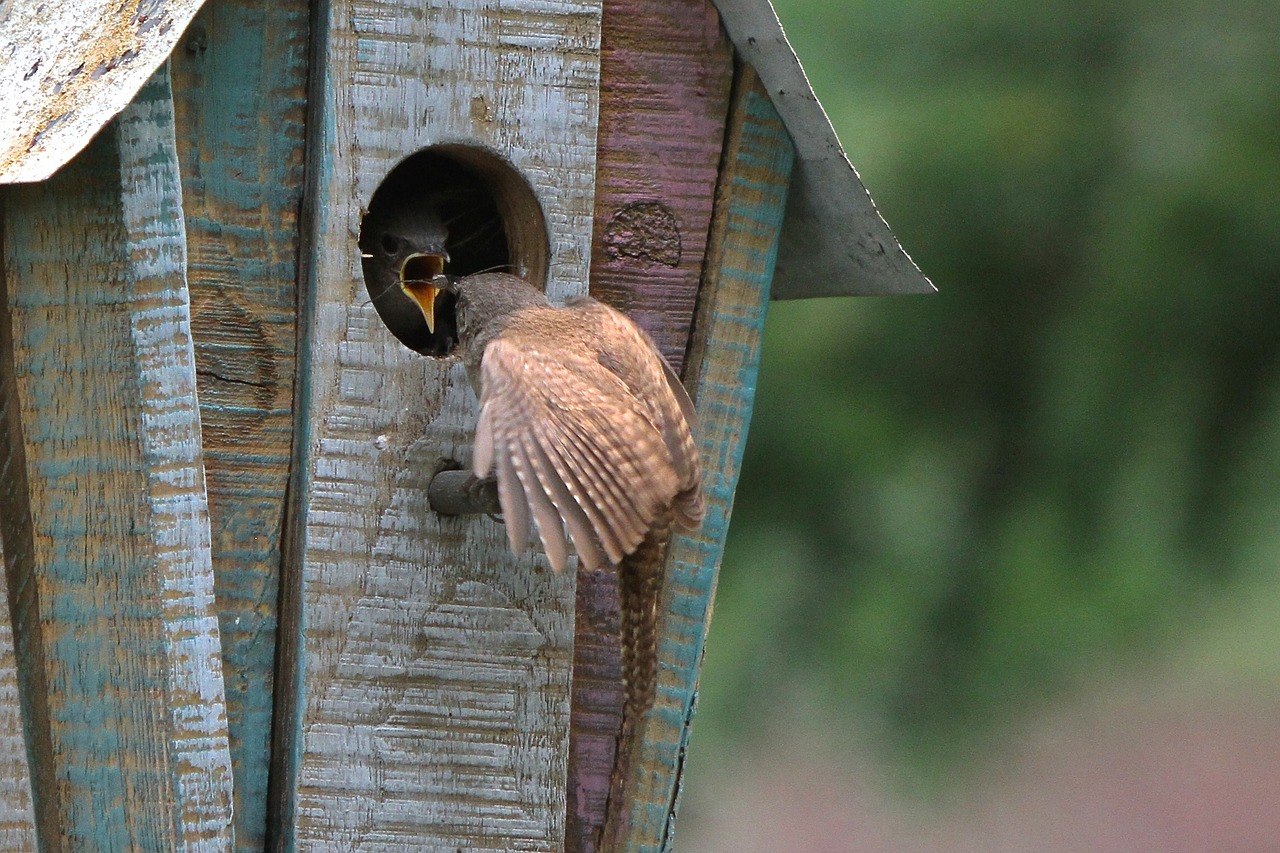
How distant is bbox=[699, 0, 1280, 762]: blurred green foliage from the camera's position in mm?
4812

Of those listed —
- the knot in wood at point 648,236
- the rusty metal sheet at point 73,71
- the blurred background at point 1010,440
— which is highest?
the rusty metal sheet at point 73,71

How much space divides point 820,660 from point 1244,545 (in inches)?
43.5

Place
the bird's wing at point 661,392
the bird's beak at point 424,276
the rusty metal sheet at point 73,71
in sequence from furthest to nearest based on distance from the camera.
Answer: the bird's beak at point 424,276, the bird's wing at point 661,392, the rusty metal sheet at point 73,71

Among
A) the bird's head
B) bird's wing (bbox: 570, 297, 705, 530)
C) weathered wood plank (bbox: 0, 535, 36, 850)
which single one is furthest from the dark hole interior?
weathered wood plank (bbox: 0, 535, 36, 850)

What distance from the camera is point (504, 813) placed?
2.93m

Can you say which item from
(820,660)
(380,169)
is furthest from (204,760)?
(820,660)

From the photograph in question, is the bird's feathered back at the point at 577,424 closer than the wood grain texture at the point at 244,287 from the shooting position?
Yes

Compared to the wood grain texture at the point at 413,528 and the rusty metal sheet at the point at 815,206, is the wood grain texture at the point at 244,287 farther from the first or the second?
the rusty metal sheet at the point at 815,206

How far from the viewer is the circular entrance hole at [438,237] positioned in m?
3.03

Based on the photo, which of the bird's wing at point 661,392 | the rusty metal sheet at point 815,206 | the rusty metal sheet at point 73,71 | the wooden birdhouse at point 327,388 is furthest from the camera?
the rusty metal sheet at point 815,206

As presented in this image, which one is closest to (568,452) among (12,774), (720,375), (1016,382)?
(720,375)

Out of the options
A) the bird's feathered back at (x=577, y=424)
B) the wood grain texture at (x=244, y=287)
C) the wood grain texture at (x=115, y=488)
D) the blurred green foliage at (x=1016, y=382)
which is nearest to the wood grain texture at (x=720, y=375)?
the bird's feathered back at (x=577, y=424)

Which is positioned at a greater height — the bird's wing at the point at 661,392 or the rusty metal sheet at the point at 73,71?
the rusty metal sheet at the point at 73,71

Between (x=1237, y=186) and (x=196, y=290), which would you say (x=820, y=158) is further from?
(x=1237, y=186)
